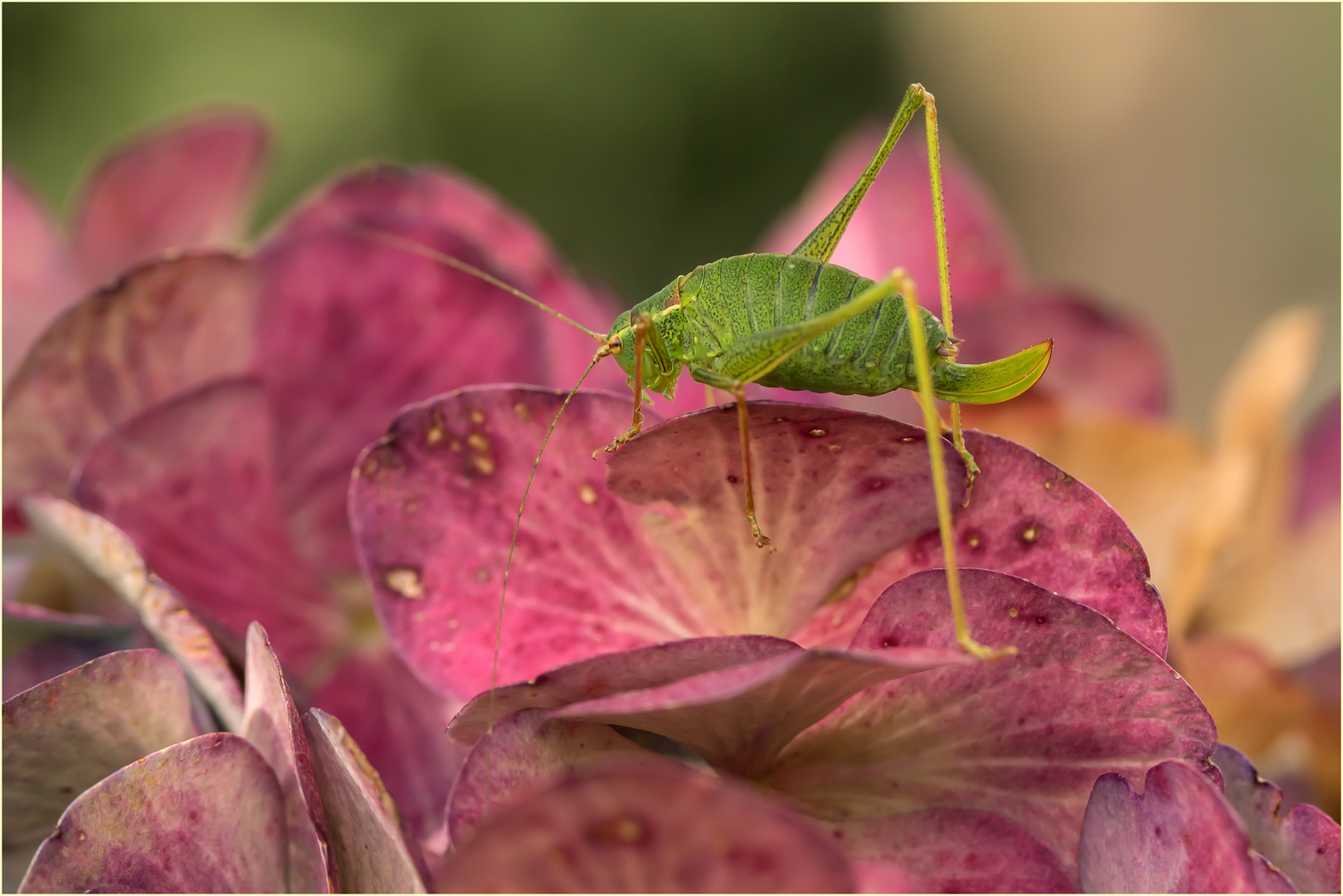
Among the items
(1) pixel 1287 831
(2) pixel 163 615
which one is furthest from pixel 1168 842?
(2) pixel 163 615

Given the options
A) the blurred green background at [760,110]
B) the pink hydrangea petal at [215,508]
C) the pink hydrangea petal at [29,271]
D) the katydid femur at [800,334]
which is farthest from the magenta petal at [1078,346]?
the blurred green background at [760,110]

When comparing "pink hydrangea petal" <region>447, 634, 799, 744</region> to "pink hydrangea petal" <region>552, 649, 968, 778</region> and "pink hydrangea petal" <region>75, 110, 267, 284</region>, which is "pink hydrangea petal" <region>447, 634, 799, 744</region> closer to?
"pink hydrangea petal" <region>552, 649, 968, 778</region>

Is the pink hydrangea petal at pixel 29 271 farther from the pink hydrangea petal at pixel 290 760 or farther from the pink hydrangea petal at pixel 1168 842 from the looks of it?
the pink hydrangea petal at pixel 1168 842

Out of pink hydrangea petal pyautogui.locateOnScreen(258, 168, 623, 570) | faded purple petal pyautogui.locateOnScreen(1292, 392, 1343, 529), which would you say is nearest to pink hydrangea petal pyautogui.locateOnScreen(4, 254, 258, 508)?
pink hydrangea petal pyautogui.locateOnScreen(258, 168, 623, 570)

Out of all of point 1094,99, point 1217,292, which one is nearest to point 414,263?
point 1217,292

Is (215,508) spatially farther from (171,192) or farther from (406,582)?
(171,192)

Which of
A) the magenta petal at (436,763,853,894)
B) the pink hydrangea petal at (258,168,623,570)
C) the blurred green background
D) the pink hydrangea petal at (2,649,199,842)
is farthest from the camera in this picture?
the blurred green background
